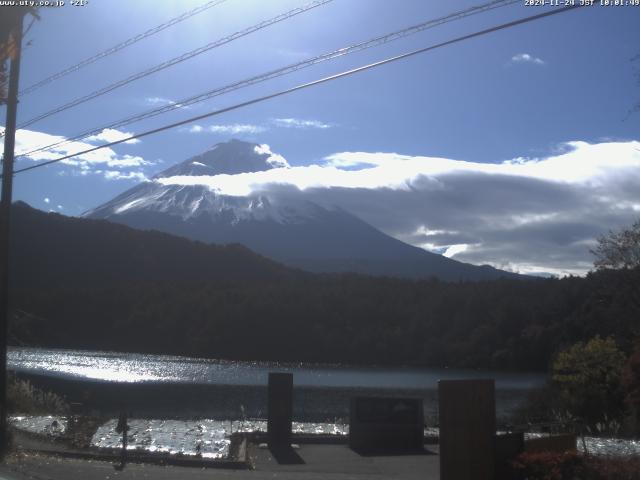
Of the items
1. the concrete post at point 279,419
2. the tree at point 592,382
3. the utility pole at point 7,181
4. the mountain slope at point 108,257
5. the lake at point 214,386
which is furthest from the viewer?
the mountain slope at point 108,257

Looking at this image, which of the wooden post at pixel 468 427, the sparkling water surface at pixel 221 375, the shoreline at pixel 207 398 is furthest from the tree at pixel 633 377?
the sparkling water surface at pixel 221 375

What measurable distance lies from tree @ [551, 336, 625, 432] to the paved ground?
456 inches

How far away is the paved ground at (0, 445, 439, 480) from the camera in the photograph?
1395 cm

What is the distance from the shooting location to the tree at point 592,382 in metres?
28.5

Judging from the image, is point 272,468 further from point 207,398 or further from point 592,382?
point 207,398

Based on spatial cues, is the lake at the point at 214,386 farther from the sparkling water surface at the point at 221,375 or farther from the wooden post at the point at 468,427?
the wooden post at the point at 468,427

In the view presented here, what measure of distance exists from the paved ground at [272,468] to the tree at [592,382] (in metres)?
11.6

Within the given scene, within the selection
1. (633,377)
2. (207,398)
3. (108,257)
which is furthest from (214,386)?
(108,257)

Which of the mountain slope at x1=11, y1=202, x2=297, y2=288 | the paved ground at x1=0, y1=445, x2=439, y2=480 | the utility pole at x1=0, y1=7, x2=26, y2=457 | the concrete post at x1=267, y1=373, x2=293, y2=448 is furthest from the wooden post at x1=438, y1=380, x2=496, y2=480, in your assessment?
the mountain slope at x1=11, y1=202, x2=297, y2=288

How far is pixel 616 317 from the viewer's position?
3600cm

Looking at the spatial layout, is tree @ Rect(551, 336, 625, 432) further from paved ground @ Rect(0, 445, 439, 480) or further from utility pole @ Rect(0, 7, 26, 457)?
utility pole @ Rect(0, 7, 26, 457)

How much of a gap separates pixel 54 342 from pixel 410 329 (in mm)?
36732

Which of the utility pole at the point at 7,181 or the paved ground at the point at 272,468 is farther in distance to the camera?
the utility pole at the point at 7,181

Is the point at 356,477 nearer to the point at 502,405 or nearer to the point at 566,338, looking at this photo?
the point at 502,405
